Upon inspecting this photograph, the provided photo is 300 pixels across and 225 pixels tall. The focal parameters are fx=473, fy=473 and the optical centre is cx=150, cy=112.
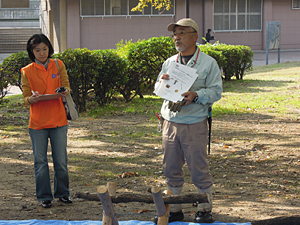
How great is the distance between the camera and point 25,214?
5211 millimetres

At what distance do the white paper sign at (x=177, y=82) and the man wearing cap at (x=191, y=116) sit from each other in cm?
5

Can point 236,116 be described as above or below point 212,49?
below

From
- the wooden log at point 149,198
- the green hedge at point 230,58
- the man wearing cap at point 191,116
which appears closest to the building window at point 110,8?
the green hedge at point 230,58

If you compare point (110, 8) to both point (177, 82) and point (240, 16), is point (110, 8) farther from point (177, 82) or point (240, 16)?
point (177, 82)

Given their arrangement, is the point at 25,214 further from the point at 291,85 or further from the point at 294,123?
the point at 291,85

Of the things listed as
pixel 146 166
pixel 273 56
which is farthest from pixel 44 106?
pixel 273 56

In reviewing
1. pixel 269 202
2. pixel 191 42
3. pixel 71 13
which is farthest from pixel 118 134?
pixel 71 13

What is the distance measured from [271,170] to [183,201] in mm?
3088

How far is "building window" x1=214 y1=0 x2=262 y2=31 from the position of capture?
3394cm

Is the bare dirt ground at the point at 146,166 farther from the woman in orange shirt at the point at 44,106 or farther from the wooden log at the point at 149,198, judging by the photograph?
the wooden log at the point at 149,198

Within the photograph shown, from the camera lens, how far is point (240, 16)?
3406 centimetres

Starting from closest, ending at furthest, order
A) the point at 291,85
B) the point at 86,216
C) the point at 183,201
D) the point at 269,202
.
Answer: the point at 183,201 < the point at 86,216 < the point at 269,202 < the point at 291,85

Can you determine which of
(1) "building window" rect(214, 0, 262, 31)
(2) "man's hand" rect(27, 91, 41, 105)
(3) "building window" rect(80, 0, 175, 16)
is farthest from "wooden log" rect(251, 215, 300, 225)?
(1) "building window" rect(214, 0, 262, 31)

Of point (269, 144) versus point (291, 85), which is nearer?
point (269, 144)
